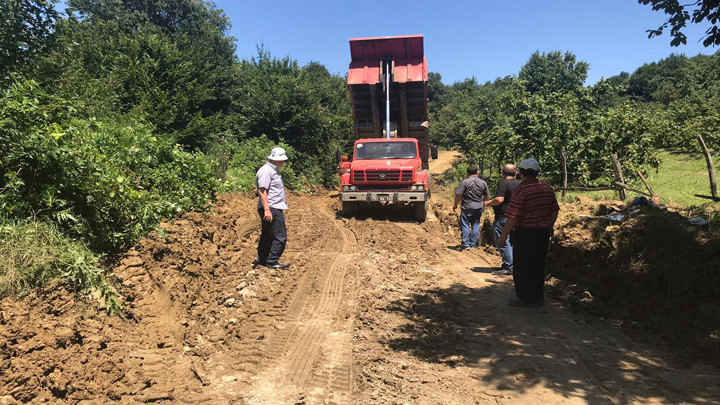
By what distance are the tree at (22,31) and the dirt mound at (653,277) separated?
1079 cm

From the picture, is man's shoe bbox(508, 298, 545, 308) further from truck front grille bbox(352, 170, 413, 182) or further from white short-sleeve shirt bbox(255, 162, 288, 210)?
truck front grille bbox(352, 170, 413, 182)

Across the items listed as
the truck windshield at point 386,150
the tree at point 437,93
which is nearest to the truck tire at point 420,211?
the truck windshield at point 386,150

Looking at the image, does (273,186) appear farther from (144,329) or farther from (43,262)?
(43,262)

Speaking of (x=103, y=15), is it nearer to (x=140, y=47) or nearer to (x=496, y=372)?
(x=140, y=47)

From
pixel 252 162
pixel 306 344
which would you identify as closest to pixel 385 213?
pixel 252 162

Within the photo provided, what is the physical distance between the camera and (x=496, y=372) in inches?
130

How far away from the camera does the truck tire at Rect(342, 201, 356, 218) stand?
11211 mm

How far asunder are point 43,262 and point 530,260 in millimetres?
4844

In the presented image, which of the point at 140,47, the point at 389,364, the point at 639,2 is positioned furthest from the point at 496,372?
the point at 140,47

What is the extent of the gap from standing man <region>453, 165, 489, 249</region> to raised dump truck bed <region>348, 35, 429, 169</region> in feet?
17.1

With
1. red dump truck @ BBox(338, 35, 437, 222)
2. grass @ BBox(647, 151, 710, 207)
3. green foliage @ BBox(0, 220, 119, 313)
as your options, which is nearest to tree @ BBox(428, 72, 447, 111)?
grass @ BBox(647, 151, 710, 207)

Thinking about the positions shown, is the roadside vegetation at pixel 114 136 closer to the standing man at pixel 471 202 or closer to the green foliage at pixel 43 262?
the green foliage at pixel 43 262

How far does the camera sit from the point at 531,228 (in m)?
4.66

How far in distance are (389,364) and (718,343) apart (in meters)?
2.72
